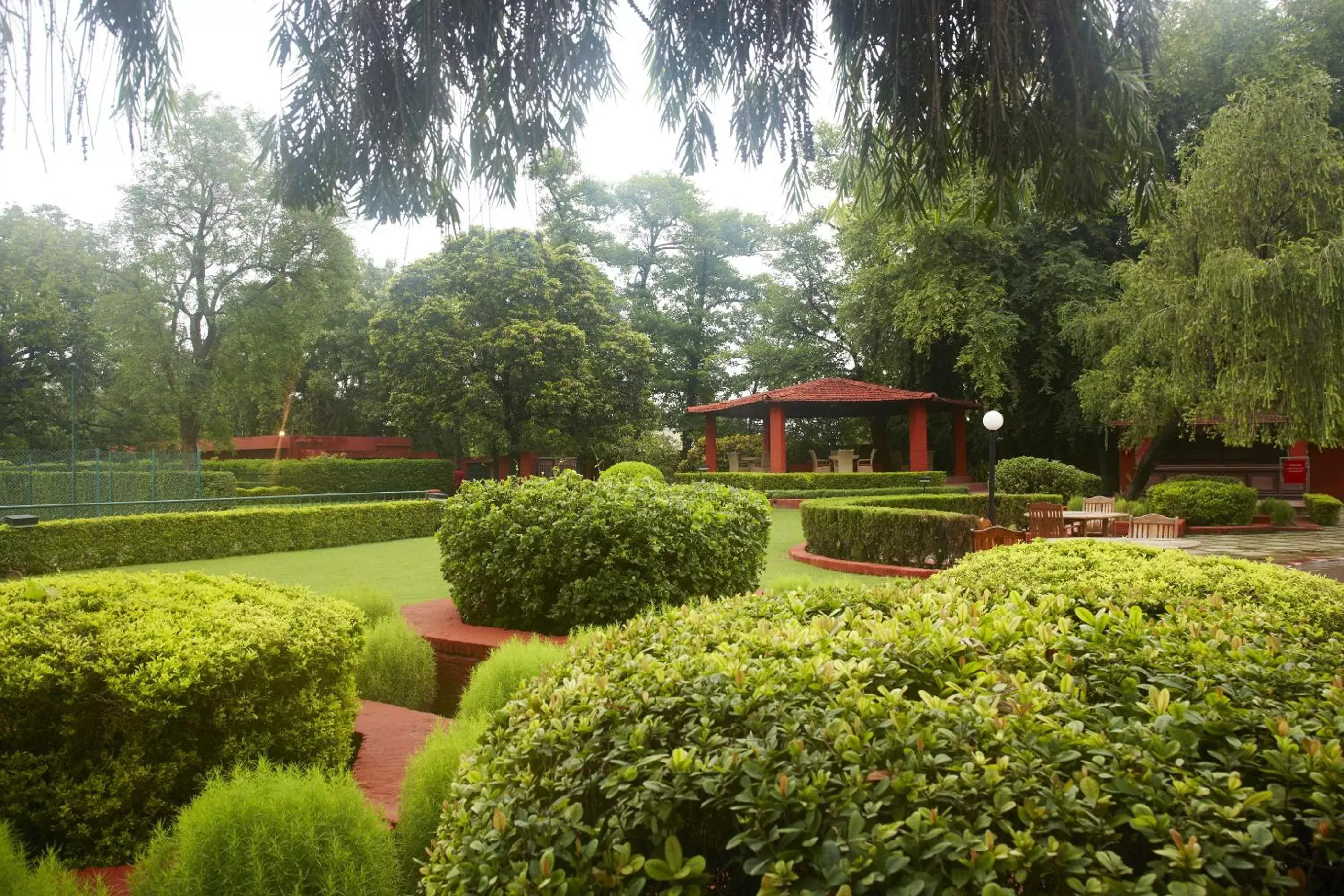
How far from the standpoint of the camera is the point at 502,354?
27016 mm

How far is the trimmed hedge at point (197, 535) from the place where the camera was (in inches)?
482

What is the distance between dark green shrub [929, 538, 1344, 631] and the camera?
3.40 m

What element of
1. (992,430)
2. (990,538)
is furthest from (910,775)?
(992,430)

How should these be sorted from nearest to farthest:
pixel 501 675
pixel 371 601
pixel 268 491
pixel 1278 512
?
pixel 501 675 < pixel 371 601 < pixel 1278 512 < pixel 268 491

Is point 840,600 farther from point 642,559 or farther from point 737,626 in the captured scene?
point 642,559

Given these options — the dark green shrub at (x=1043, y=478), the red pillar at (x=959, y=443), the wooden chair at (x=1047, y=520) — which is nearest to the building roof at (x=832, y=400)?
the red pillar at (x=959, y=443)

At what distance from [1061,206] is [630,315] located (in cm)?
3564

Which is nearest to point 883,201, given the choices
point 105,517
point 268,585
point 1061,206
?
point 1061,206

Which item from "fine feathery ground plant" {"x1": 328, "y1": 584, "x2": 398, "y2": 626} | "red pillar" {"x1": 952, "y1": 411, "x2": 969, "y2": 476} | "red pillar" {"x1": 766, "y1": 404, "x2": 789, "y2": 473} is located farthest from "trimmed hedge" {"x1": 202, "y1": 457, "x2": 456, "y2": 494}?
"fine feathery ground plant" {"x1": 328, "y1": 584, "x2": 398, "y2": 626}

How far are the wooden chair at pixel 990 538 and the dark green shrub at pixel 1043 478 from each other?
1244cm

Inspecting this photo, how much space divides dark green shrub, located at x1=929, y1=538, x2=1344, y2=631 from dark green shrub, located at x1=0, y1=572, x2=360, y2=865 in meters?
2.67

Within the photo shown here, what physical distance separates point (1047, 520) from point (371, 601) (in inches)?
433

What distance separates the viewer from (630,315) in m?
37.6

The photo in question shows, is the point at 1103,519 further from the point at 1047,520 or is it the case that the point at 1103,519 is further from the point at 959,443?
the point at 959,443
